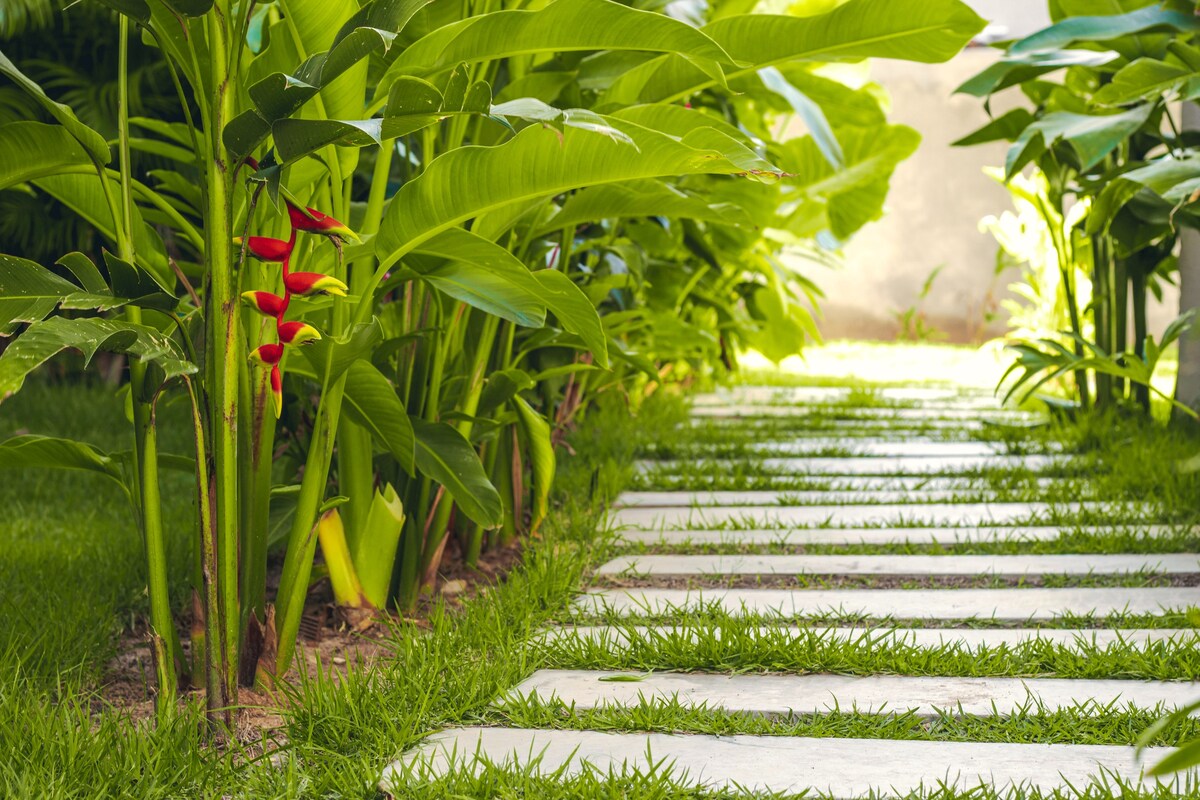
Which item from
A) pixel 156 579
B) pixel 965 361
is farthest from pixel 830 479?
pixel 965 361

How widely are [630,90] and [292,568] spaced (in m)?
0.84

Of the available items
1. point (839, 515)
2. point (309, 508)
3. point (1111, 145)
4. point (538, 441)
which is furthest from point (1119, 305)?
point (309, 508)

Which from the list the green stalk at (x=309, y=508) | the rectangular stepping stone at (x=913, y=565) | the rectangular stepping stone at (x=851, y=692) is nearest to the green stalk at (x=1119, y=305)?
the rectangular stepping stone at (x=913, y=565)

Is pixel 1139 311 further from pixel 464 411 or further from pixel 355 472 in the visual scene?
pixel 355 472

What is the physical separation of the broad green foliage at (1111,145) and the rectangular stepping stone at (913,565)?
1.47 feet

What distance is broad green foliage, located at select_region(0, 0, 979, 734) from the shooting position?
37.1 inches

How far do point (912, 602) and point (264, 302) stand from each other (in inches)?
39.3

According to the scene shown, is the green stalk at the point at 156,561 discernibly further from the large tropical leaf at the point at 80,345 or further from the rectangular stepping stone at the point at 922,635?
the rectangular stepping stone at the point at 922,635

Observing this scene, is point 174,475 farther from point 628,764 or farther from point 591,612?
point 628,764

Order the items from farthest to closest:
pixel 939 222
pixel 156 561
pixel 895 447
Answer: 1. pixel 939 222
2. pixel 895 447
3. pixel 156 561

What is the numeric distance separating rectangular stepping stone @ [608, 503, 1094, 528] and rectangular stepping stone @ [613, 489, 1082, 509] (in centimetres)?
3

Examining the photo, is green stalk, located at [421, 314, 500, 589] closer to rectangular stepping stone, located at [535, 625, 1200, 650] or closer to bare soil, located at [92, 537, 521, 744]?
bare soil, located at [92, 537, 521, 744]

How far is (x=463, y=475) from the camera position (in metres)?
1.33

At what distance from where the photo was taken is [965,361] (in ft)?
18.3
